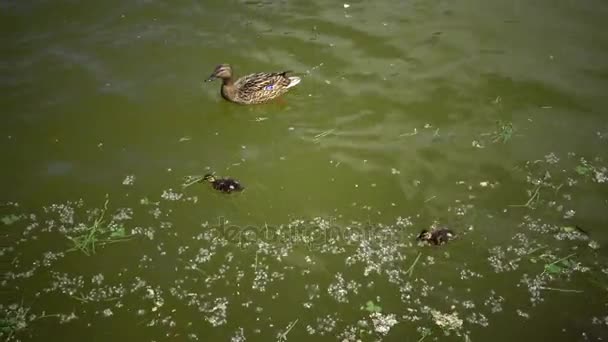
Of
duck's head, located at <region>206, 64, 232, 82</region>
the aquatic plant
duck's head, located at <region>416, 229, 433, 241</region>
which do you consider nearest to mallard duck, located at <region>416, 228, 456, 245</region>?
duck's head, located at <region>416, 229, 433, 241</region>

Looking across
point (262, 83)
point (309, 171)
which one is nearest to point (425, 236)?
point (309, 171)

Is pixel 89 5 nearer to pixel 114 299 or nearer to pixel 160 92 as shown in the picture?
pixel 160 92

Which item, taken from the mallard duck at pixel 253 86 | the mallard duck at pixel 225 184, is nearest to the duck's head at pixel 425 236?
the mallard duck at pixel 225 184

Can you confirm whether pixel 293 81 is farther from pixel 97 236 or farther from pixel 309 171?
pixel 97 236

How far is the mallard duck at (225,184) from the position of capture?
5812mm

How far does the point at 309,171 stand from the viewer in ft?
20.3

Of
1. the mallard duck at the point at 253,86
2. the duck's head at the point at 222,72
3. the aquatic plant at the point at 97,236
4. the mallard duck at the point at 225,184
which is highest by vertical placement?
the duck's head at the point at 222,72

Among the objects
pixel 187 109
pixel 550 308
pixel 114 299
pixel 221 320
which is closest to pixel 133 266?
pixel 114 299

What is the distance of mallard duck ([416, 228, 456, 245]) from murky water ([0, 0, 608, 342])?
122mm

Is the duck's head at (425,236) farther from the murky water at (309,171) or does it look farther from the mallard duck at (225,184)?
the mallard duck at (225,184)

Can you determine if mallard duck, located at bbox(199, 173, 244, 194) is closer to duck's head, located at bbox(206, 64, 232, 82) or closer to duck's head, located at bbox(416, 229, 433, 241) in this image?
duck's head, located at bbox(206, 64, 232, 82)

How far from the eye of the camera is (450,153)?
251 inches

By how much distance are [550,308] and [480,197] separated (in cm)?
161

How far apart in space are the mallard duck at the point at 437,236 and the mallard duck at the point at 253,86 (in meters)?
3.35
